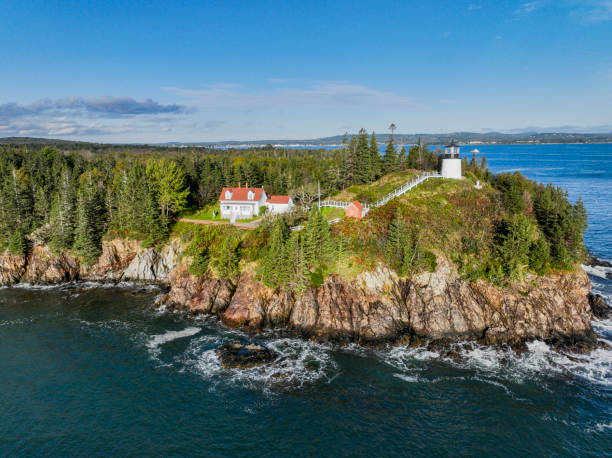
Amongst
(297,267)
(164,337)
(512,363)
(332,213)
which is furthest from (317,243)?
(512,363)

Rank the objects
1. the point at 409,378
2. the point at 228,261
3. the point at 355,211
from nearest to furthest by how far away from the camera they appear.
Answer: the point at 409,378 < the point at 228,261 < the point at 355,211

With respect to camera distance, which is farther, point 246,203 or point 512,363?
point 246,203

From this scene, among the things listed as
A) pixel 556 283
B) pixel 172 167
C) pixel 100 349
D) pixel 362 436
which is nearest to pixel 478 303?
pixel 556 283

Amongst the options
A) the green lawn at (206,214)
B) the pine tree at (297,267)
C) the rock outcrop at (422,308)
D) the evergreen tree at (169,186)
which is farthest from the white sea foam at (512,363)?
the evergreen tree at (169,186)

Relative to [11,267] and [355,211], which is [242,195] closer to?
[355,211]

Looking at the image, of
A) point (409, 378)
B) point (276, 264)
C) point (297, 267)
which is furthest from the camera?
point (276, 264)

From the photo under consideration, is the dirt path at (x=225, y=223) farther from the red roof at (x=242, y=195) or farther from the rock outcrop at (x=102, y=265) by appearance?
the rock outcrop at (x=102, y=265)

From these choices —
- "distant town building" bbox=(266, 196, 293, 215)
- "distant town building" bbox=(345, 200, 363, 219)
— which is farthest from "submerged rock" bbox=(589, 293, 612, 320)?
"distant town building" bbox=(266, 196, 293, 215)
